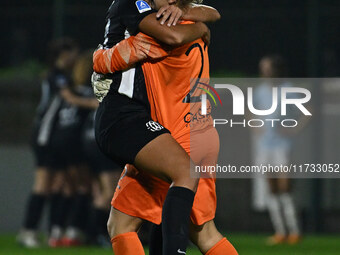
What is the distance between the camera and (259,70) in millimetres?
9773

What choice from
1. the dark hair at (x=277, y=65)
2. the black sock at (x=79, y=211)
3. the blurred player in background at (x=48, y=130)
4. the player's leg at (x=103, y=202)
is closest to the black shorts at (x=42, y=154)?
the blurred player in background at (x=48, y=130)

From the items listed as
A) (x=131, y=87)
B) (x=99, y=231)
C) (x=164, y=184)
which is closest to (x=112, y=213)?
(x=164, y=184)

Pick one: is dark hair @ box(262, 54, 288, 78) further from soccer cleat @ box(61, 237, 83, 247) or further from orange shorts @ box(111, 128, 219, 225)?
orange shorts @ box(111, 128, 219, 225)

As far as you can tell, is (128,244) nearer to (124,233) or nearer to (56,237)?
(124,233)

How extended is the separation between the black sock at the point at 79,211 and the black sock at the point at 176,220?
498 cm

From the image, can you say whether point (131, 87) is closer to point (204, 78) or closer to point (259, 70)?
point (204, 78)

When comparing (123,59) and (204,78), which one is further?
(204,78)

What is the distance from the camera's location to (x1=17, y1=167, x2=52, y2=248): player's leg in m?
8.59

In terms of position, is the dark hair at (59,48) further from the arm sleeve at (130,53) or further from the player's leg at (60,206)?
the arm sleeve at (130,53)

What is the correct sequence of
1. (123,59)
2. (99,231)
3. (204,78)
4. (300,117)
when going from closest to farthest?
1. (123,59)
2. (204,78)
3. (99,231)
4. (300,117)

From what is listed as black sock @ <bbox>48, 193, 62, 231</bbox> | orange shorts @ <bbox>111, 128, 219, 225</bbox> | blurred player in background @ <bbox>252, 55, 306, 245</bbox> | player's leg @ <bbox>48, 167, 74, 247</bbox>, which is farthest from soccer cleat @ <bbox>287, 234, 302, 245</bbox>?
orange shorts @ <bbox>111, 128, 219, 225</bbox>

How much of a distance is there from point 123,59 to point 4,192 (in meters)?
6.24

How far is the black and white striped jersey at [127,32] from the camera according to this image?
13.0ft

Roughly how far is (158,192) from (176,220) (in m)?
0.40
